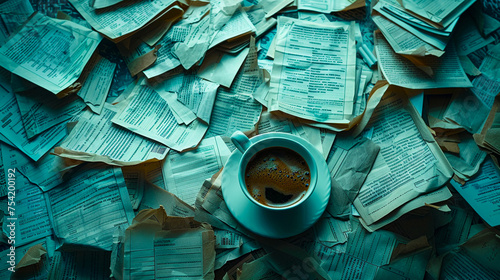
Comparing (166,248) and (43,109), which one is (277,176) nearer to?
(166,248)

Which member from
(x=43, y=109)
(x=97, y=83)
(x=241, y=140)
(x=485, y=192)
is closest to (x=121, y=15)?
(x=97, y=83)

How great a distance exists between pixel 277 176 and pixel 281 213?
3.0 inches

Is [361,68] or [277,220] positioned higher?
[361,68]

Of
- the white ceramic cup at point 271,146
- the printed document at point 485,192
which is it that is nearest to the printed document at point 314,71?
the white ceramic cup at point 271,146

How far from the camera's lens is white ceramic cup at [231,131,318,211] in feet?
2.18

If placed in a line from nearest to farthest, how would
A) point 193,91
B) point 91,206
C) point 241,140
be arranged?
point 241,140 < point 91,206 < point 193,91

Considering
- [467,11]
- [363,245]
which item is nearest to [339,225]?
[363,245]

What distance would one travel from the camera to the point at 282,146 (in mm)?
730

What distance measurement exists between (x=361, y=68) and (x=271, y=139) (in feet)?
1.18

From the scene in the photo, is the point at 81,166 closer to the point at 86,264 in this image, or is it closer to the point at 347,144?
the point at 86,264

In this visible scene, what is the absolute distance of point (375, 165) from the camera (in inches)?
32.4

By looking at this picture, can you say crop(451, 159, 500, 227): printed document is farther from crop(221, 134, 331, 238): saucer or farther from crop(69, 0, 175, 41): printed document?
crop(69, 0, 175, 41): printed document

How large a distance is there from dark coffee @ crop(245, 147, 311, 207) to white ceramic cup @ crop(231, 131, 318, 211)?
0.05ft

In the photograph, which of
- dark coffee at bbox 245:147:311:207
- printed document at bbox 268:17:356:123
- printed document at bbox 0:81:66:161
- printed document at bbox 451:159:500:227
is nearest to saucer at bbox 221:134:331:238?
dark coffee at bbox 245:147:311:207
